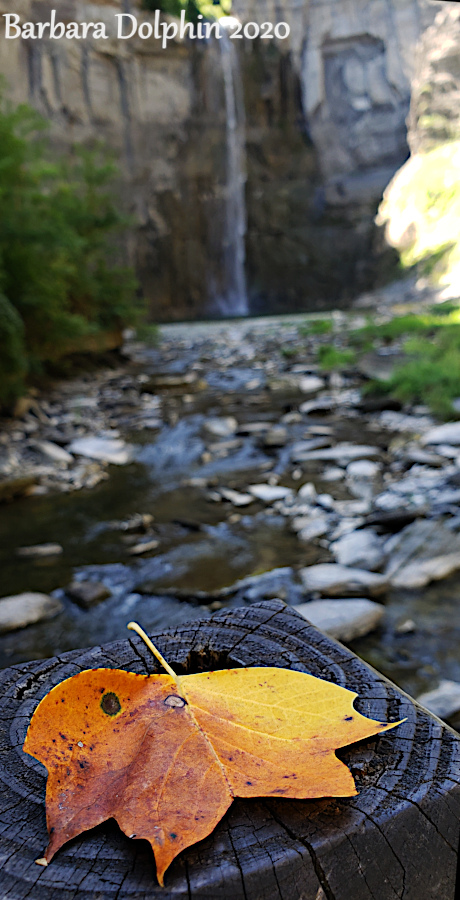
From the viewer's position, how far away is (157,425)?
5.67 m

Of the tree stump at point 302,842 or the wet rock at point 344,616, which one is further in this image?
the wet rock at point 344,616

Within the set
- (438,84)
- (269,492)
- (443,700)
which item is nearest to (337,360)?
(269,492)

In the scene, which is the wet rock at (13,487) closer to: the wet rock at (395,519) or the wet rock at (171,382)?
the wet rock at (395,519)

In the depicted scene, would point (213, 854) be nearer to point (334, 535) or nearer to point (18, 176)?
point (334, 535)

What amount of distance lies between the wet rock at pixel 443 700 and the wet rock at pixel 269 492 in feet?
5.96

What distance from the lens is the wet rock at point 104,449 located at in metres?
4.73

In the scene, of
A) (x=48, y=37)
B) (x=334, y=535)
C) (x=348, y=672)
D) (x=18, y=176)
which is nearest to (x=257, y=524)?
(x=334, y=535)

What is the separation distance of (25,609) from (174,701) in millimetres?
1960

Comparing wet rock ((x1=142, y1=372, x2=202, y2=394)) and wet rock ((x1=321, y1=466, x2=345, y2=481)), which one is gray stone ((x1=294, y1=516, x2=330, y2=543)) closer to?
wet rock ((x1=321, y1=466, x2=345, y2=481))

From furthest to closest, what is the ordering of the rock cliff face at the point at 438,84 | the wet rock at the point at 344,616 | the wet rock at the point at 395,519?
the rock cliff face at the point at 438,84 → the wet rock at the point at 395,519 → the wet rock at the point at 344,616

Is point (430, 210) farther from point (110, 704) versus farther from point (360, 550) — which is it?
point (110, 704)

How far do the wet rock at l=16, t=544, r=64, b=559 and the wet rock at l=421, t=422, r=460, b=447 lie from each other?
2.65 meters

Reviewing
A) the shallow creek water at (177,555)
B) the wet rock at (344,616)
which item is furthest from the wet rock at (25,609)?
the wet rock at (344,616)

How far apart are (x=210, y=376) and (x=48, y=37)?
17.8 m
